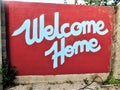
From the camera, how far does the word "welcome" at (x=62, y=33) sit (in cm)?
712

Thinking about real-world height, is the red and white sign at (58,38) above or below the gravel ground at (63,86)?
above

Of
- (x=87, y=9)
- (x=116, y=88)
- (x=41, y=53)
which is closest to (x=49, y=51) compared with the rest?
(x=41, y=53)

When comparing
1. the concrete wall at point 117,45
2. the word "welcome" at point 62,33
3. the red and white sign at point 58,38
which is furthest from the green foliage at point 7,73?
the concrete wall at point 117,45

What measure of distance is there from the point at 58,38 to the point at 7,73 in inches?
63.1

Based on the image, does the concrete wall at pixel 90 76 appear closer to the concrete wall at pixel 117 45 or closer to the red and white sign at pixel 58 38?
the concrete wall at pixel 117 45

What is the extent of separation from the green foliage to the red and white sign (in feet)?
0.55

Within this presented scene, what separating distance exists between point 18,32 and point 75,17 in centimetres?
157

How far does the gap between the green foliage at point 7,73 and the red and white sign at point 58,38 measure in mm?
166

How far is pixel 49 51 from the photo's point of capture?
7.29m

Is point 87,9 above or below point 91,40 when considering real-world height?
above

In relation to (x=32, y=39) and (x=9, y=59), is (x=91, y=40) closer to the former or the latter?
(x=32, y=39)

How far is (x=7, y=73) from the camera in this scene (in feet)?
22.6

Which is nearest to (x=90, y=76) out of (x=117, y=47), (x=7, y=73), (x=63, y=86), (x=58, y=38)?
(x=63, y=86)

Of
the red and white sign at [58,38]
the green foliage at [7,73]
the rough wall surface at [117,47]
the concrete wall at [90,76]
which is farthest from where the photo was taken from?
the rough wall surface at [117,47]
